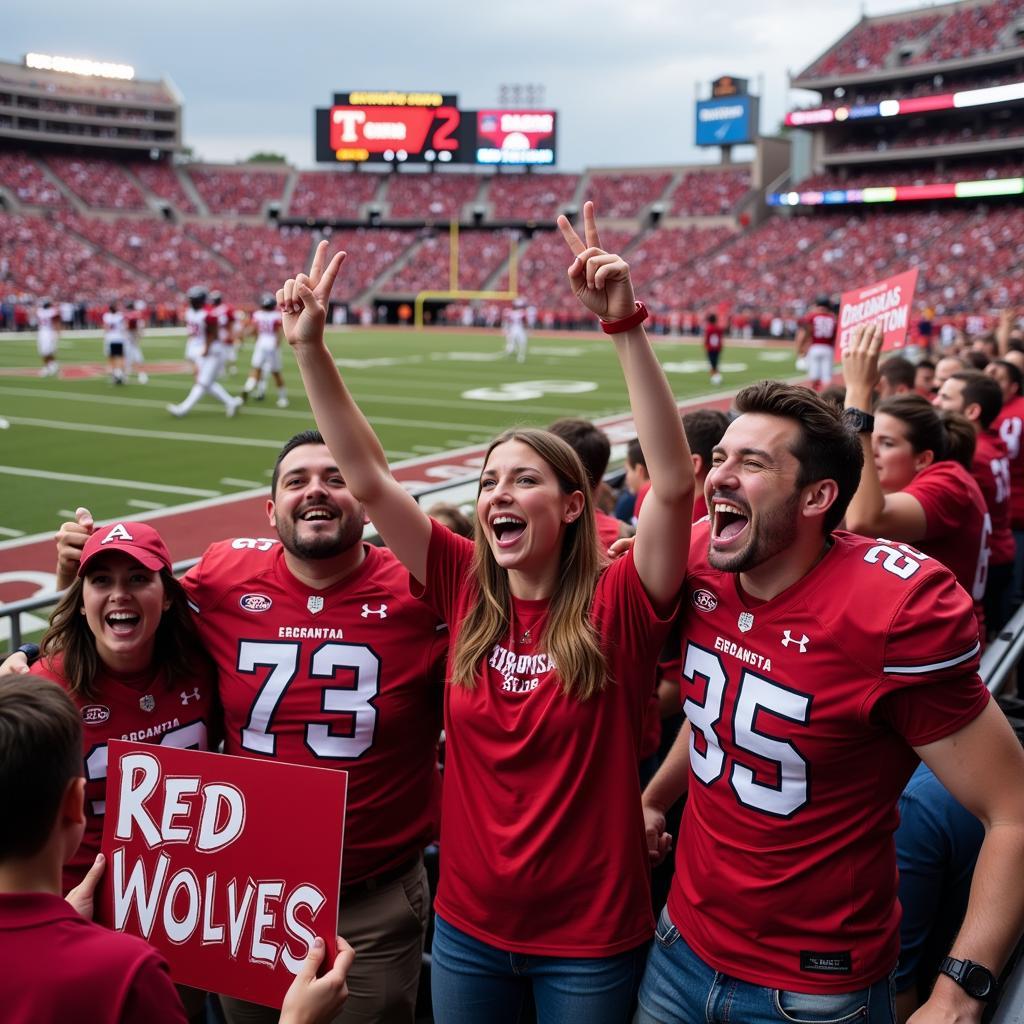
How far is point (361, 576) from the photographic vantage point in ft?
9.61

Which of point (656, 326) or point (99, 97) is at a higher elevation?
point (99, 97)

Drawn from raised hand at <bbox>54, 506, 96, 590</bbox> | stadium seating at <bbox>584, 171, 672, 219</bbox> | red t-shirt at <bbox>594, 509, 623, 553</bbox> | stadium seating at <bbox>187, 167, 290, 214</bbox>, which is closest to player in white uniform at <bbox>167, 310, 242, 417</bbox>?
red t-shirt at <bbox>594, 509, 623, 553</bbox>

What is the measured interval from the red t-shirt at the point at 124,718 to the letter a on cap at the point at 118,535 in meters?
0.33

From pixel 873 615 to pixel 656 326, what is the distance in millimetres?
44984

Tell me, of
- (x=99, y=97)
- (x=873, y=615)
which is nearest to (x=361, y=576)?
(x=873, y=615)

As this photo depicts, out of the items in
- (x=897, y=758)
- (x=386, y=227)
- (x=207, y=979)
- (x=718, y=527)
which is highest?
(x=386, y=227)

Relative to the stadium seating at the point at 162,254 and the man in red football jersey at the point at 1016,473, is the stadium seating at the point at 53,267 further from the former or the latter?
the man in red football jersey at the point at 1016,473

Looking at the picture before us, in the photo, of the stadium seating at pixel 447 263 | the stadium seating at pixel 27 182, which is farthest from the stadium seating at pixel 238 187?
the stadium seating at pixel 447 263

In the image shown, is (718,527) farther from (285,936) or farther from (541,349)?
(541,349)

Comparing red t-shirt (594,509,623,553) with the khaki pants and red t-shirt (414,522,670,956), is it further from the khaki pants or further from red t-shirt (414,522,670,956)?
the khaki pants

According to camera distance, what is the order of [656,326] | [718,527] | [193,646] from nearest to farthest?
[718,527], [193,646], [656,326]

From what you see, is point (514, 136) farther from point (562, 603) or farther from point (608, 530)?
point (562, 603)

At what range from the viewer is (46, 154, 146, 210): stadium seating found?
185ft

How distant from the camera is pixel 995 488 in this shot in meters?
5.09
